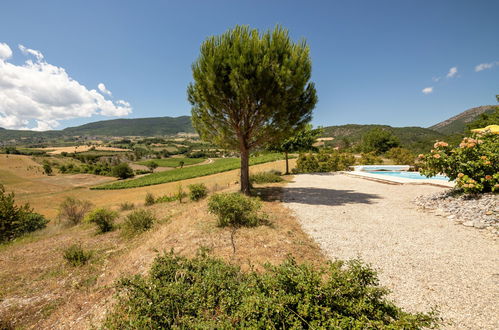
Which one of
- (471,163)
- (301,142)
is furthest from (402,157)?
(471,163)

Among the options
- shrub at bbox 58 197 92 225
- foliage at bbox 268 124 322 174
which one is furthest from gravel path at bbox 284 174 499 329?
shrub at bbox 58 197 92 225

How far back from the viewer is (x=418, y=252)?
456 centimetres

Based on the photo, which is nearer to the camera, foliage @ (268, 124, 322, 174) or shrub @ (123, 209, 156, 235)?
shrub @ (123, 209, 156, 235)

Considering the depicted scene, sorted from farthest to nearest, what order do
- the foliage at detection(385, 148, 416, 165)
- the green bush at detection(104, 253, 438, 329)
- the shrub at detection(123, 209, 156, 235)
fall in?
the foliage at detection(385, 148, 416, 165) → the shrub at detection(123, 209, 156, 235) → the green bush at detection(104, 253, 438, 329)

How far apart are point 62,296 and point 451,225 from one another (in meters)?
10.8

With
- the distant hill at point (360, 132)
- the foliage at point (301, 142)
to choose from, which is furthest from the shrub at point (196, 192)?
the distant hill at point (360, 132)

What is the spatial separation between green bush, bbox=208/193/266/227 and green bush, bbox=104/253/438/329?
304 centimetres

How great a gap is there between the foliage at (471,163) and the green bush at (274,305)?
844 centimetres

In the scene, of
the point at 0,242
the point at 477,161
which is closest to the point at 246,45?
the point at 477,161

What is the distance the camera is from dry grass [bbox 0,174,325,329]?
11.6 ft

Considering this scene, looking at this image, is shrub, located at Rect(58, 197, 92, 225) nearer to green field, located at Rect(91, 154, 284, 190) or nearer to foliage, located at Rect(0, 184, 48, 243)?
foliage, located at Rect(0, 184, 48, 243)

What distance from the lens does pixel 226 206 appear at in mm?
5941

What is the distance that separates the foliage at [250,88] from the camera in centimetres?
827

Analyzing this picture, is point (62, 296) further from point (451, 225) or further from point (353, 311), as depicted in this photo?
point (451, 225)
